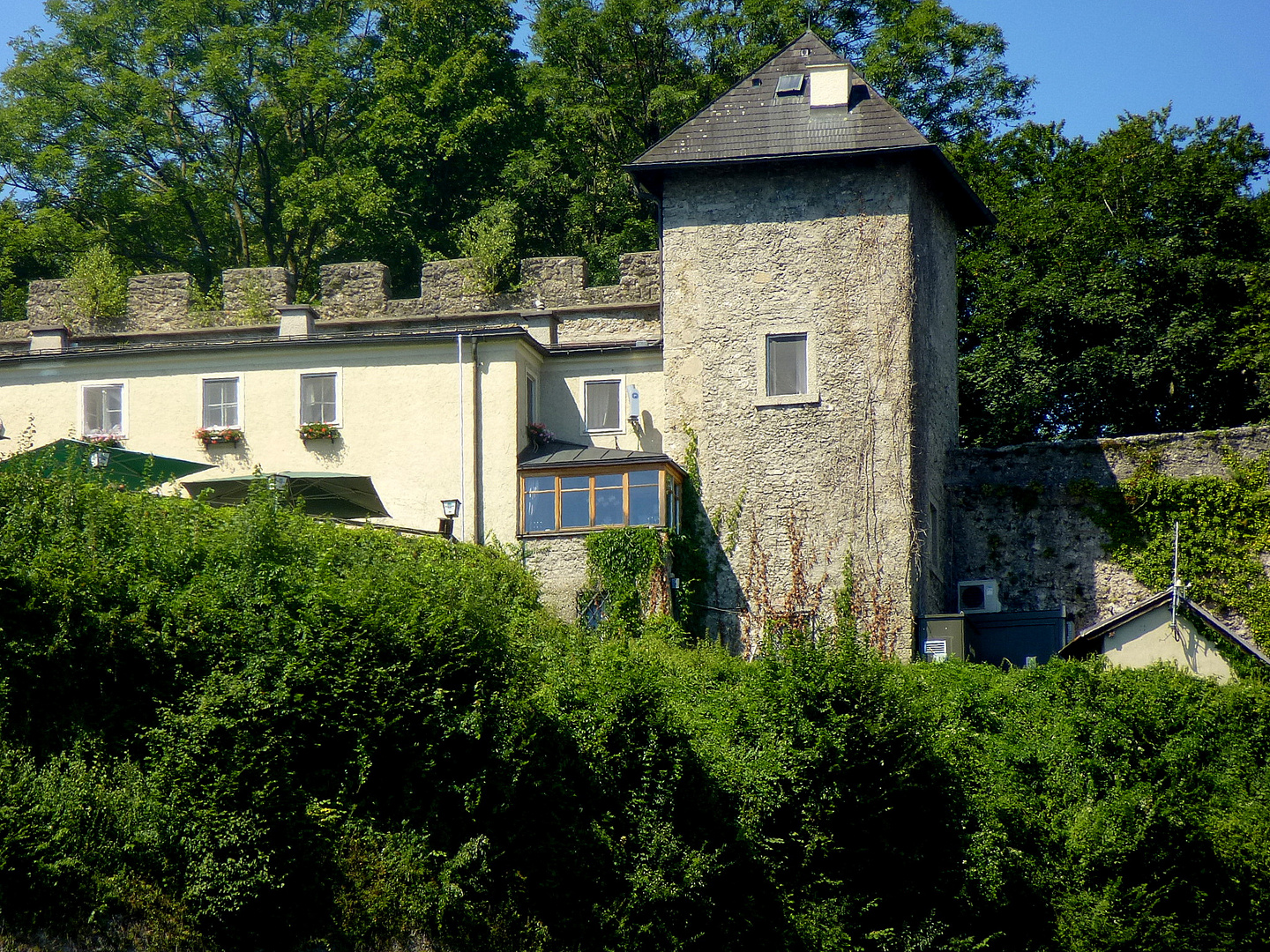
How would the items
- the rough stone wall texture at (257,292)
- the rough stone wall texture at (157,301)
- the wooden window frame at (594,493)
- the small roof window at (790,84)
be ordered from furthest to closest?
the rough stone wall texture at (157,301) < the rough stone wall texture at (257,292) < the small roof window at (790,84) < the wooden window frame at (594,493)

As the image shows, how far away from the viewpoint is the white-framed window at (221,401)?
29.1 meters

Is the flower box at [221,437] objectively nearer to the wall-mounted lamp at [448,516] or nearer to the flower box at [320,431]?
the flower box at [320,431]

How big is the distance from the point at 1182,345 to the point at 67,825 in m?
23.1

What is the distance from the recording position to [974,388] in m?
34.8

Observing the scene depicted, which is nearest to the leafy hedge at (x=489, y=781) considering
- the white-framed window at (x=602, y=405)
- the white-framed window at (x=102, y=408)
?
the white-framed window at (x=602, y=405)

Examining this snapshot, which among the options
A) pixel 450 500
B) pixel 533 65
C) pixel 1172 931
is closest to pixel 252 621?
pixel 450 500

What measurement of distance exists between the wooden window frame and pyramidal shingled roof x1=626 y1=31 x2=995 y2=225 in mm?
5129

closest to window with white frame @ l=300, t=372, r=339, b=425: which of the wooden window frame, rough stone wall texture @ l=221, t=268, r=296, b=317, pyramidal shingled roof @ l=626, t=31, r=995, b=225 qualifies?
the wooden window frame

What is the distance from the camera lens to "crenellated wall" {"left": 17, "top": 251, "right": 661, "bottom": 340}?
32719 mm

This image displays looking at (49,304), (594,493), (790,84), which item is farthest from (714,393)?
(49,304)

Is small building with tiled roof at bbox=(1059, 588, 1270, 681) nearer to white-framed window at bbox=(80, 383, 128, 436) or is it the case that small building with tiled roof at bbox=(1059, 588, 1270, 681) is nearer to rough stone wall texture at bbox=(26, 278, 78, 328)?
white-framed window at bbox=(80, 383, 128, 436)

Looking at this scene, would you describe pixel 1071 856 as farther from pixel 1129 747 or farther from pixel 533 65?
pixel 533 65

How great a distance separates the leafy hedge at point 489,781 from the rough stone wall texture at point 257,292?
1215cm

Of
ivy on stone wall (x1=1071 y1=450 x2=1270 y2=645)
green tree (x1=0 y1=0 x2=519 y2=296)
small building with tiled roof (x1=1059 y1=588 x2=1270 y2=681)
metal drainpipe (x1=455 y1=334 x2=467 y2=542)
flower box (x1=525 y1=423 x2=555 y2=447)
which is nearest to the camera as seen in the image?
small building with tiled roof (x1=1059 y1=588 x2=1270 y2=681)
